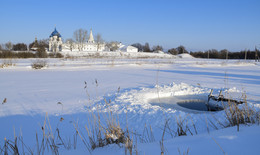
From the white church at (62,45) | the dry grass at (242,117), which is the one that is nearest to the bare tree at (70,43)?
the white church at (62,45)

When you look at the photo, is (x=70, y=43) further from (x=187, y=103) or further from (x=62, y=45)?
(x=187, y=103)

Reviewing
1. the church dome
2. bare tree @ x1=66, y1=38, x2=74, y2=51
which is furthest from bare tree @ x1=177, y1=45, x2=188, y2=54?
the church dome

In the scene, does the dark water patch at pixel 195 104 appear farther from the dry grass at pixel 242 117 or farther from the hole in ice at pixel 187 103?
the dry grass at pixel 242 117

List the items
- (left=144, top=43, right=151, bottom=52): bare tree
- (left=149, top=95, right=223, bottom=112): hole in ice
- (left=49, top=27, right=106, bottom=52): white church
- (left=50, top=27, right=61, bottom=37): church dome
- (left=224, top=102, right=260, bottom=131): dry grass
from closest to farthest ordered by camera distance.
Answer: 1. (left=224, top=102, right=260, bottom=131): dry grass
2. (left=149, top=95, right=223, bottom=112): hole in ice
3. (left=49, top=27, right=106, bottom=52): white church
4. (left=50, top=27, right=61, bottom=37): church dome
5. (left=144, top=43, right=151, bottom=52): bare tree

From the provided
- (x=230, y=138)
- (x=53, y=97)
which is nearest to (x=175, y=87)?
(x=53, y=97)

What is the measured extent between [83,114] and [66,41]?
232 ft

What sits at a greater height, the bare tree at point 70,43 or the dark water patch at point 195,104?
the bare tree at point 70,43

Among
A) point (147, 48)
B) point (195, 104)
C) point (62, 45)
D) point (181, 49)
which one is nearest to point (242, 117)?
point (195, 104)

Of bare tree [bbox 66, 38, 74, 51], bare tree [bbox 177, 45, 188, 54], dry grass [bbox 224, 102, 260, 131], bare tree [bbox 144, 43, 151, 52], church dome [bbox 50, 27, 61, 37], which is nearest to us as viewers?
dry grass [bbox 224, 102, 260, 131]

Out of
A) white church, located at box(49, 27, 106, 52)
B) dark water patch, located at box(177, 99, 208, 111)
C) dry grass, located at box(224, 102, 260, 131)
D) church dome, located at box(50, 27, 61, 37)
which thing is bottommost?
dark water patch, located at box(177, 99, 208, 111)

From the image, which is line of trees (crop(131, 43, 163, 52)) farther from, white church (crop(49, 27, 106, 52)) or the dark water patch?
the dark water patch

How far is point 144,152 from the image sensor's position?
2.00m

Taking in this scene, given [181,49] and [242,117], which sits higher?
[181,49]

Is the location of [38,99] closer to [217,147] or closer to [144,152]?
[144,152]
